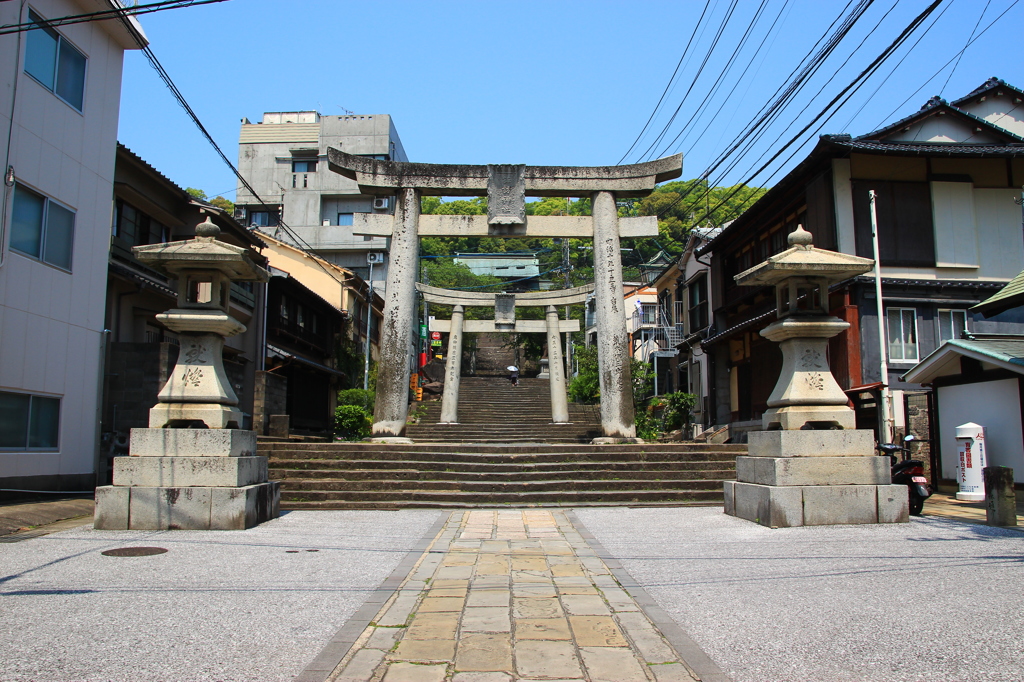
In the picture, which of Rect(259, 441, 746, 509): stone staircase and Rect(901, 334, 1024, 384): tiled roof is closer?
Rect(259, 441, 746, 509): stone staircase

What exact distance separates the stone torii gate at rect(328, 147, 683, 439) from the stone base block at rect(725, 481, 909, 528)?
6421mm

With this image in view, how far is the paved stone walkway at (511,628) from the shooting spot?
142 inches

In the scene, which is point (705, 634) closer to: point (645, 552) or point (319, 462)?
point (645, 552)

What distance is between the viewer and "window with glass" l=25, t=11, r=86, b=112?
12.1 meters

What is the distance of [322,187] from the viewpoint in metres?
41.9

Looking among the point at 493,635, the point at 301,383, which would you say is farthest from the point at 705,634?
the point at 301,383

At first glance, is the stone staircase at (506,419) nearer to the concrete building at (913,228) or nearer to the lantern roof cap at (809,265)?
the concrete building at (913,228)

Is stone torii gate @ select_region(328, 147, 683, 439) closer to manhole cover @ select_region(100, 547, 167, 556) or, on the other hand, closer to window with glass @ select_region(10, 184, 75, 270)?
window with glass @ select_region(10, 184, 75, 270)

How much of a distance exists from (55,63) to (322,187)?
2962 cm

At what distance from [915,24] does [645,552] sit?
6205mm

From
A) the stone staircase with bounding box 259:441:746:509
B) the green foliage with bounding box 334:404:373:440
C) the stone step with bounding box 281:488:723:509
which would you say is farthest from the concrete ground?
the green foliage with bounding box 334:404:373:440

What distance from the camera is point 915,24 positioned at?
7.35m

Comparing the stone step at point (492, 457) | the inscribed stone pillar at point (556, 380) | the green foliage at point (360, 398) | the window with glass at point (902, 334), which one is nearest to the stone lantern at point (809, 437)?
the stone step at point (492, 457)

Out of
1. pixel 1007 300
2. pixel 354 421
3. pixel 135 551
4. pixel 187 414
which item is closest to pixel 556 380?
pixel 354 421
